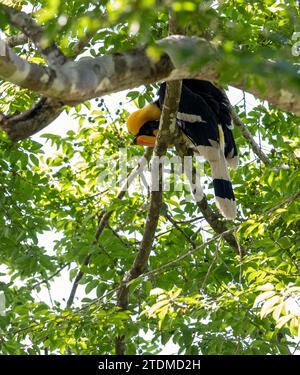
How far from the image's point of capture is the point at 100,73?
2457 mm

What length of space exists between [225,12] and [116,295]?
2.09m

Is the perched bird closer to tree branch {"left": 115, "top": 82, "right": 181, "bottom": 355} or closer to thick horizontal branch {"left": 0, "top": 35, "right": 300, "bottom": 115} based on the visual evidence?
tree branch {"left": 115, "top": 82, "right": 181, "bottom": 355}

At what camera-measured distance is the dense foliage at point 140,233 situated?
3.88 m

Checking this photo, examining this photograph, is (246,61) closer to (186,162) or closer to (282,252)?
(282,252)

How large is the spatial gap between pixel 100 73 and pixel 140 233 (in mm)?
3510

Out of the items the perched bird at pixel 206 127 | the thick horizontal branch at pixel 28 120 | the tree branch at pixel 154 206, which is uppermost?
the perched bird at pixel 206 127

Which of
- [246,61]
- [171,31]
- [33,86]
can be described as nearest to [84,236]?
[171,31]

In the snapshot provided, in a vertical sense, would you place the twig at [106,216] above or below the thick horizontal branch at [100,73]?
above

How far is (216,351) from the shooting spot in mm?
4164

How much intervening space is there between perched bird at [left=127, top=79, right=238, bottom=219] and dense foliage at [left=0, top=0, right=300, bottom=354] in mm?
167

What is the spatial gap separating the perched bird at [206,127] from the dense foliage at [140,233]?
167 millimetres

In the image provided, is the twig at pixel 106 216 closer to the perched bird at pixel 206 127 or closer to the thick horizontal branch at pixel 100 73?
the perched bird at pixel 206 127

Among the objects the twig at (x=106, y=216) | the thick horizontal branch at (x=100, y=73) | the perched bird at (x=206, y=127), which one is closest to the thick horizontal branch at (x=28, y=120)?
the thick horizontal branch at (x=100, y=73)

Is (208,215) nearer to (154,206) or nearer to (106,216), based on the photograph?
→ (154,206)
